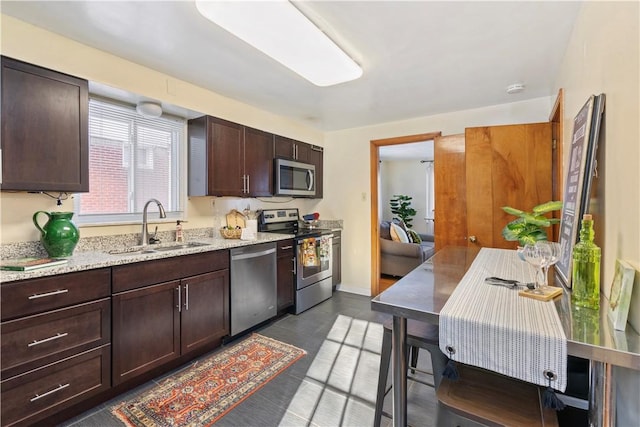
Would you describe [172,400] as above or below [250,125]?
below

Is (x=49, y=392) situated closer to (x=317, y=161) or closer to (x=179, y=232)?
(x=179, y=232)

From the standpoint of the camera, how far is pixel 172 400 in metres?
1.85

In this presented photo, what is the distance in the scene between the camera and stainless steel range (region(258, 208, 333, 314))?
3357 millimetres

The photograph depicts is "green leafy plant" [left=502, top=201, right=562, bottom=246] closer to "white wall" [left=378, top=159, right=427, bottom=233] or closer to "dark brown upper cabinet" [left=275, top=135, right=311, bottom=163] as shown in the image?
"dark brown upper cabinet" [left=275, top=135, right=311, bottom=163]

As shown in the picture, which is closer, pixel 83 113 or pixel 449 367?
pixel 449 367

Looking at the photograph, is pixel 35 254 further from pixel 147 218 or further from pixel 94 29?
pixel 94 29

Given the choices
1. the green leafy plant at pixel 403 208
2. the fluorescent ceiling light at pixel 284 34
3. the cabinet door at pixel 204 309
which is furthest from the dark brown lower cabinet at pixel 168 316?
the green leafy plant at pixel 403 208

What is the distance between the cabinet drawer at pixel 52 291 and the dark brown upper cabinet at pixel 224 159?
3.76 ft

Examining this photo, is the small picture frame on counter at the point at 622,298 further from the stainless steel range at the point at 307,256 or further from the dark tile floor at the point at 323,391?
the stainless steel range at the point at 307,256

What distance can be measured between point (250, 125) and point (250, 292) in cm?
182

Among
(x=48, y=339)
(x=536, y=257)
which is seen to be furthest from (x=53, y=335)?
(x=536, y=257)

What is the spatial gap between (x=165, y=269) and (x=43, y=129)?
1.12 m

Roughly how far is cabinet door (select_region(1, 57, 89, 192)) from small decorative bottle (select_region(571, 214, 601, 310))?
104 inches

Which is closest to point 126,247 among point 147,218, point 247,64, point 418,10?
point 147,218
